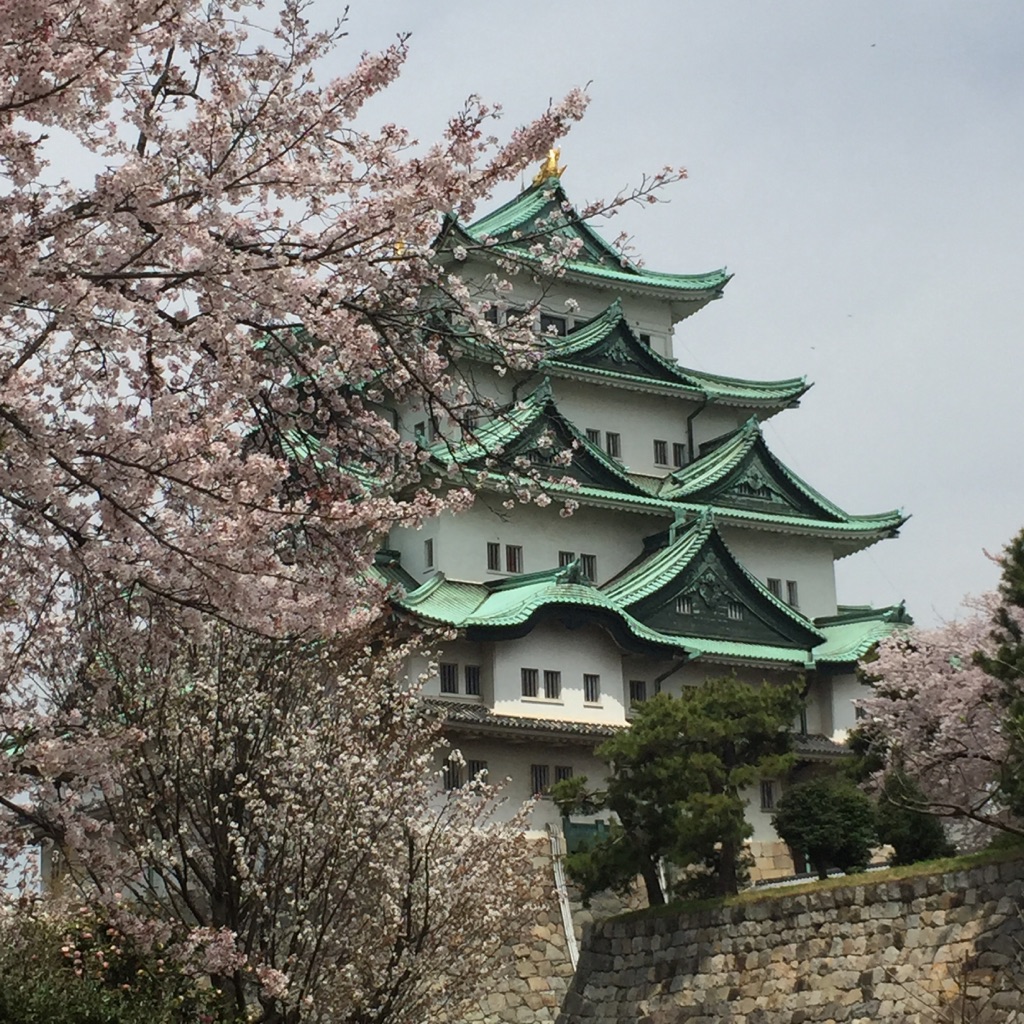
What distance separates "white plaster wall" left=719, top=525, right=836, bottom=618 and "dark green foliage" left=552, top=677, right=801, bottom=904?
14.0 meters

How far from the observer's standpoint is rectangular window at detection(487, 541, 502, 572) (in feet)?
121

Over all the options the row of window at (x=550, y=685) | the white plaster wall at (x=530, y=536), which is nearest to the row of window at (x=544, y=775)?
the row of window at (x=550, y=685)

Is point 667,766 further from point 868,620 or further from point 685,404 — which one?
point 685,404

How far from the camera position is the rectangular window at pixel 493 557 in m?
36.8

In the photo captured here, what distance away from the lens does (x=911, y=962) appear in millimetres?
23109

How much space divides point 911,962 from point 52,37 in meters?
19.3

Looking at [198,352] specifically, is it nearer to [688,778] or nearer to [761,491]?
[688,778]

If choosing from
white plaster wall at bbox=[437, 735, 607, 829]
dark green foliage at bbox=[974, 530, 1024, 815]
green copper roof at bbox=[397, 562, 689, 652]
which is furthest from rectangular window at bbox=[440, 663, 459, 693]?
dark green foliage at bbox=[974, 530, 1024, 815]

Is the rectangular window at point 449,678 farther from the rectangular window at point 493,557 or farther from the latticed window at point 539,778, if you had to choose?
the rectangular window at point 493,557

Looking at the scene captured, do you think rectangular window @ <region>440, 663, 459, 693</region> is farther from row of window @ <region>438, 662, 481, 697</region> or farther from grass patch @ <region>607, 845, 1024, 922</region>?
grass patch @ <region>607, 845, 1024, 922</region>

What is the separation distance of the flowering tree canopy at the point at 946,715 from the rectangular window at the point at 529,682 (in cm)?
688

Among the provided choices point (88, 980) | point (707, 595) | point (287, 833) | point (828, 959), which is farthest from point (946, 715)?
point (88, 980)

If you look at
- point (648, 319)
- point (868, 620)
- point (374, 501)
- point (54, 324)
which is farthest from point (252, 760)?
point (648, 319)

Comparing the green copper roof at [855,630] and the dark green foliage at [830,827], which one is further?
the green copper roof at [855,630]
